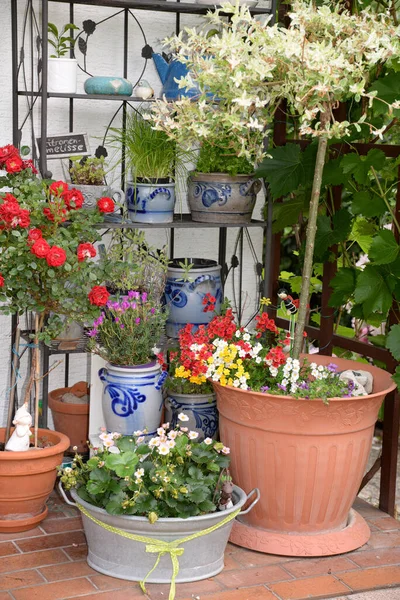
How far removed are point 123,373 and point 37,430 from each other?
38 cm

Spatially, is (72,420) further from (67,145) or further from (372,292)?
(372,292)

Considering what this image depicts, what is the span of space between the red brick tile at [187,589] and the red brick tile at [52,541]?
1.42 ft

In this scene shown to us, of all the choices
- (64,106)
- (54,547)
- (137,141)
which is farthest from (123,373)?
(64,106)

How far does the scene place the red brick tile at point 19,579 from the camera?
9.27 ft

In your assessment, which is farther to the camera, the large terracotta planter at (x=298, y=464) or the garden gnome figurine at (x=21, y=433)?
the garden gnome figurine at (x=21, y=433)

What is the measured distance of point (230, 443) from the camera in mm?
3184

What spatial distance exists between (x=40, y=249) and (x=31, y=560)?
1.00 metres

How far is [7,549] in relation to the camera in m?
3.08

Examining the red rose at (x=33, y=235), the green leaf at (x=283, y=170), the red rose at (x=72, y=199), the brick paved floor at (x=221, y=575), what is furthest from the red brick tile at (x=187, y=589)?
the green leaf at (x=283, y=170)

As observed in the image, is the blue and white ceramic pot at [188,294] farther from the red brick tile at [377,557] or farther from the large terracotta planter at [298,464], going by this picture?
the red brick tile at [377,557]

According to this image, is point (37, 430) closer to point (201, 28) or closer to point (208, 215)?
point (208, 215)

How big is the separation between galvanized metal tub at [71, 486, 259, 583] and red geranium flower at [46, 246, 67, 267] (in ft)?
2.43

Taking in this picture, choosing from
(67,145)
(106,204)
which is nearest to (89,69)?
(67,145)

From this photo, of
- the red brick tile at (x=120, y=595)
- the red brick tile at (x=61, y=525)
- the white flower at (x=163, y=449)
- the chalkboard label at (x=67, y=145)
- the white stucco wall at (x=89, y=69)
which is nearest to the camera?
the red brick tile at (x=120, y=595)
